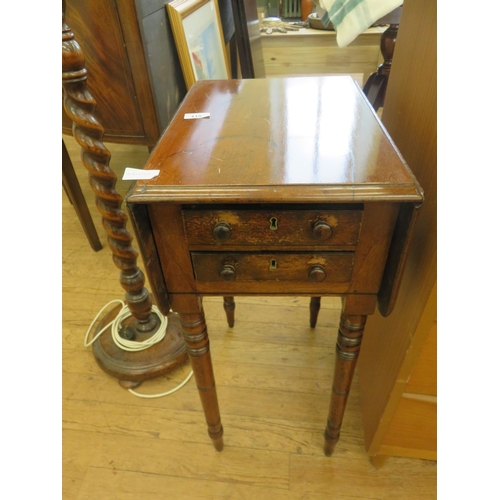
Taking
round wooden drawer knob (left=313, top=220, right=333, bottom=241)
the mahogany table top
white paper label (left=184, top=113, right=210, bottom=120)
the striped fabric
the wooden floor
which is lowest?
the wooden floor

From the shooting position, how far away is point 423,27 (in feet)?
2.13

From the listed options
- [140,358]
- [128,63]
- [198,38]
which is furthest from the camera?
[198,38]

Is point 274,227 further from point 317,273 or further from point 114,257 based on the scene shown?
point 114,257

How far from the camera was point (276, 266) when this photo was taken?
614mm

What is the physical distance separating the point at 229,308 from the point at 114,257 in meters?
0.41

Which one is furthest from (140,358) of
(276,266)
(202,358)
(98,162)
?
(276,266)

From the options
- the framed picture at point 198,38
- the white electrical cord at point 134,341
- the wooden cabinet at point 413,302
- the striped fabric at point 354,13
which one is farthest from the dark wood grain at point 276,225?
the framed picture at point 198,38

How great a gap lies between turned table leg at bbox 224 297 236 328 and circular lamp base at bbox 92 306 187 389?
173 mm

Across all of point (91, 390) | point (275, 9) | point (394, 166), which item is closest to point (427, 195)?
point (394, 166)

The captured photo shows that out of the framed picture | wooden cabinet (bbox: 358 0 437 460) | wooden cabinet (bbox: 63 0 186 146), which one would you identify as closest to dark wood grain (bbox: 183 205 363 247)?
wooden cabinet (bbox: 358 0 437 460)

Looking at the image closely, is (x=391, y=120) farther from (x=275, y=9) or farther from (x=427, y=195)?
(x=275, y=9)

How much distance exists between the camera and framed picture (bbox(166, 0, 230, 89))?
1.49 metres

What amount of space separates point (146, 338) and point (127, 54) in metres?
0.97

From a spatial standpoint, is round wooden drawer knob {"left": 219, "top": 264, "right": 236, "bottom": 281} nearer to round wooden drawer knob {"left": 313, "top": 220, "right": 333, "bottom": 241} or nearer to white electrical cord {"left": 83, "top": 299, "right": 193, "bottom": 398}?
round wooden drawer knob {"left": 313, "top": 220, "right": 333, "bottom": 241}
